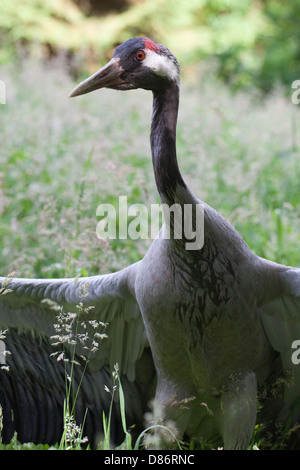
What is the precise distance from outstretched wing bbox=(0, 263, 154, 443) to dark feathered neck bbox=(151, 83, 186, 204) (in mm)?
564

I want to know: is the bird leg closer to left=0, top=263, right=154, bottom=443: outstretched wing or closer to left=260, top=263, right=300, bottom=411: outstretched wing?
left=260, top=263, right=300, bottom=411: outstretched wing

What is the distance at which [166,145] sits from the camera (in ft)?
8.49

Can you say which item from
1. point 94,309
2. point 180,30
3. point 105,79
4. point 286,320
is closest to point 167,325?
point 94,309

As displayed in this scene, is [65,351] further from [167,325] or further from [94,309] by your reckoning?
[167,325]

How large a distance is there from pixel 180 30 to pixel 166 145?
12526 millimetres

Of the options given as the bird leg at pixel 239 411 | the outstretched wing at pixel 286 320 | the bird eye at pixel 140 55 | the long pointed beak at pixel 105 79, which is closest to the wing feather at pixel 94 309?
the bird leg at pixel 239 411

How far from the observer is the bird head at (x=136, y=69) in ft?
8.67

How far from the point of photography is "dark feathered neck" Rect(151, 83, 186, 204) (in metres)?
2.58

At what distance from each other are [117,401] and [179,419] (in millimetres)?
408

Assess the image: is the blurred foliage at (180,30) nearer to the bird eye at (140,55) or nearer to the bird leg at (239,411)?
the bird eye at (140,55)

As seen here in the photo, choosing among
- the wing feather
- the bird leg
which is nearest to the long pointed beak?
the wing feather

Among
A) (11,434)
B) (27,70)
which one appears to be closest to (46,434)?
(11,434)

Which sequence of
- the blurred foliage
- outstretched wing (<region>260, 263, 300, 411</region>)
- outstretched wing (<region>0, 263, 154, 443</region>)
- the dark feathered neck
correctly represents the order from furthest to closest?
the blurred foliage < outstretched wing (<region>0, 263, 154, 443</region>) < outstretched wing (<region>260, 263, 300, 411</region>) < the dark feathered neck

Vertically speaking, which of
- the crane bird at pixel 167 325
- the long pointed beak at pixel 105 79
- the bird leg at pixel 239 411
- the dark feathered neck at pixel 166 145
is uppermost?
the long pointed beak at pixel 105 79
